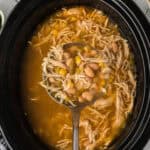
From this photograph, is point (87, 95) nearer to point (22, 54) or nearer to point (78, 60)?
point (78, 60)

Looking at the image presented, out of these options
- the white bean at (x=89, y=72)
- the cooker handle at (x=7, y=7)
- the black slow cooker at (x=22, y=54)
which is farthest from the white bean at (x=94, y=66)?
the cooker handle at (x=7, y=7)

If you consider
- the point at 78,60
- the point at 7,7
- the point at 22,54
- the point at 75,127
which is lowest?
the point at 75,127

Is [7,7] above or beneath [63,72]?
above

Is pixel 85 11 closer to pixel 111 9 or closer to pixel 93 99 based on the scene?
pixel 111 9

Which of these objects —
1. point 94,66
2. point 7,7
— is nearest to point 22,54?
point 7,7

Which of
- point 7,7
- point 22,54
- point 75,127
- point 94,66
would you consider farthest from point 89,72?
point 7,7

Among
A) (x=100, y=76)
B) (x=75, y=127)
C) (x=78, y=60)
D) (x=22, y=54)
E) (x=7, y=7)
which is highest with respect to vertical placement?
(x=7, y=7)

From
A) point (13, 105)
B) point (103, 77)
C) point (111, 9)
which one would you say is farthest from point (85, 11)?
point (13, 105)

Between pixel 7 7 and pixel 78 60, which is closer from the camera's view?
pixel 78 60

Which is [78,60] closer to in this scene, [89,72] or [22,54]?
[89,72]
